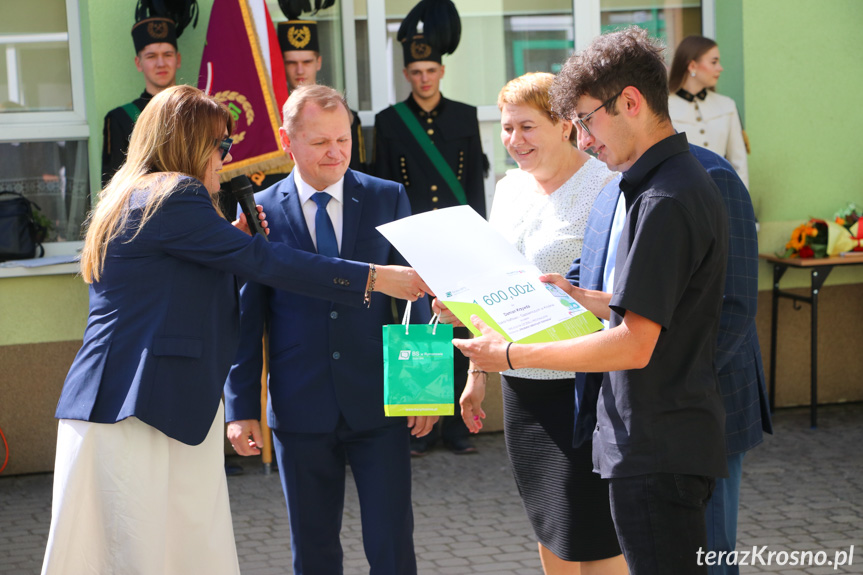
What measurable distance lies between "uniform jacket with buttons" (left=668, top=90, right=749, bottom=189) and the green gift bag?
390 cm

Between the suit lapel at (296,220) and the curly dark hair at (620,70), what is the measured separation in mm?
1041

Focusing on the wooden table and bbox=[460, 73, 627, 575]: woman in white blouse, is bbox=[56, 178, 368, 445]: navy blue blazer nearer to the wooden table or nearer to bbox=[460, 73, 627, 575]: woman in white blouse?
bbox=[460, 73, 627, 575]: woman in white blouse

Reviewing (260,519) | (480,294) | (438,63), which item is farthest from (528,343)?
(438,63)

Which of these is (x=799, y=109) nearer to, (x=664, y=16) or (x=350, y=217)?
(x=664, y=16)

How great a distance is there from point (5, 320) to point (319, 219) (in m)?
3.37

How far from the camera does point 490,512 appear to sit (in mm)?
4742

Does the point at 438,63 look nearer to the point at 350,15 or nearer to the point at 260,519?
the point at 350,15

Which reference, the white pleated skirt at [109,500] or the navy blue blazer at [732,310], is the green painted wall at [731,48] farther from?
the white pleated skirt at [109,500]

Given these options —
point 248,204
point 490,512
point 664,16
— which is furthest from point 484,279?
point 664,16

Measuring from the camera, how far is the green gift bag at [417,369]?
8.41ft

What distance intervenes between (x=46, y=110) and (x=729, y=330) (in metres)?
4.69

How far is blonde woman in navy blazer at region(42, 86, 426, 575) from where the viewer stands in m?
2.48

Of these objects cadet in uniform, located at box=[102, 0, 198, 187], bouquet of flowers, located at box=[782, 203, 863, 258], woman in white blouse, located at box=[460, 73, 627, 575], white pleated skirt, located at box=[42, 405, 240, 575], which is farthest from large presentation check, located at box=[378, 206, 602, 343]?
bouquet of flowers, located at box=[782, 203, 863, 258]

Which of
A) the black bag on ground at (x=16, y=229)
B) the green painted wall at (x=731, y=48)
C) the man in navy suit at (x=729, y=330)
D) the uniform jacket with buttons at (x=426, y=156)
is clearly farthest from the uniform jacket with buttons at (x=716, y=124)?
the black bag on ground at (x=16, y=229)
